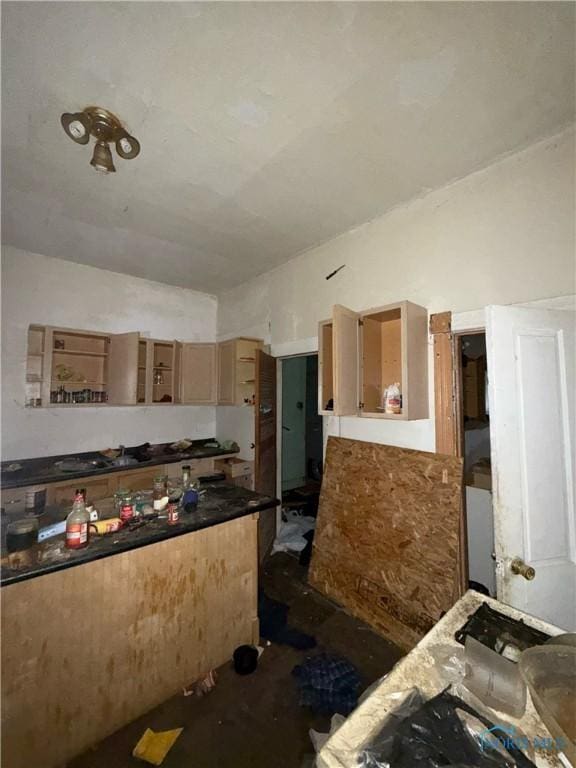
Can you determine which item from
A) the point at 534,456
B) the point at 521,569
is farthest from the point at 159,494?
the point at 534,456

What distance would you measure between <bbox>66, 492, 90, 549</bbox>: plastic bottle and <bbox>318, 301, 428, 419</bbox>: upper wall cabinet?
1.51 meters

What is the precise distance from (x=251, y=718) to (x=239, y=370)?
2.80m

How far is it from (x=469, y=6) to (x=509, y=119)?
66 centimetres

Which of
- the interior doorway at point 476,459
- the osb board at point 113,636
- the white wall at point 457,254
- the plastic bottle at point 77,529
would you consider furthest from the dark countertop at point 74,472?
the interior doorway at point 476,459

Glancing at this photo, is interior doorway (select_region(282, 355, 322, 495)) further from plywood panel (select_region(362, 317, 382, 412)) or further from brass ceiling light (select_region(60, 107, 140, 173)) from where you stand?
brass ceiling light (select_region(60, 107, 140, 173))

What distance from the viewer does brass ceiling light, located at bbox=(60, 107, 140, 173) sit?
150 cm

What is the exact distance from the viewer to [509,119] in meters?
1.52

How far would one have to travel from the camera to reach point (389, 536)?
6.99ft

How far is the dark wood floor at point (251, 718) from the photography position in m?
1.37

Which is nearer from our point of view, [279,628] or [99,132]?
[99,132]

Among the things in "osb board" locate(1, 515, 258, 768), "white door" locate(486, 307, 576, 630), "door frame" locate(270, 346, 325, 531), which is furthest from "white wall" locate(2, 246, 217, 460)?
"white door" locate(486, 307, 576, 630)

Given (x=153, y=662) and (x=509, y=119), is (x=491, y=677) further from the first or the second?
(x=509, y=119)

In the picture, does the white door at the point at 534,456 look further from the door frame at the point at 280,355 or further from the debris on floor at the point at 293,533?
the debris on floor at the point at 293,533

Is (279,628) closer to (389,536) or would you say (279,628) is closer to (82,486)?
(389,536)
